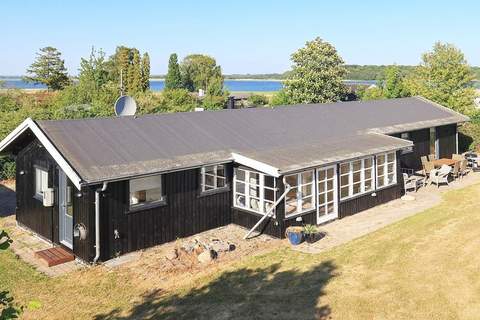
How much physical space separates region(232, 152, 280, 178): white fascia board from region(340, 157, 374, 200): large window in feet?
13.2

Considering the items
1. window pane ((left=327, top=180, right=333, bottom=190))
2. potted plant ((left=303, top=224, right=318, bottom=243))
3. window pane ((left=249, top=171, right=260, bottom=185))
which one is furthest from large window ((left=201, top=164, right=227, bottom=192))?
window pane ((left=327, top=180, right=333, bottom=190))

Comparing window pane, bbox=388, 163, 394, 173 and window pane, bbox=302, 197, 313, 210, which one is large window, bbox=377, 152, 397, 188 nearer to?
window pane, bbox=388, 163, 394, 173

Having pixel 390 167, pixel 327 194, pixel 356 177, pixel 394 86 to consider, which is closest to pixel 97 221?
pixel 327 194

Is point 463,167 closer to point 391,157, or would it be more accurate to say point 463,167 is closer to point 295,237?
point 391,157

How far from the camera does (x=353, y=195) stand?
63.2 ft

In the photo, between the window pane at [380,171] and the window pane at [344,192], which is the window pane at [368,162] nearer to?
the window pane at [380,171]

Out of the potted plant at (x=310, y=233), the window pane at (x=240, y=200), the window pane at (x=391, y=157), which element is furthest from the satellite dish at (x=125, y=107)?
the window pane at (x=391, y=157)

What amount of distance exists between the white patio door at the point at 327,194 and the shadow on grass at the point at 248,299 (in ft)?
15.1

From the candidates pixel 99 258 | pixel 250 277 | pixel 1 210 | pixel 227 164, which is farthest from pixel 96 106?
pixel 250 277

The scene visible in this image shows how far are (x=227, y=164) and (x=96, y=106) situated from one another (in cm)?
1795

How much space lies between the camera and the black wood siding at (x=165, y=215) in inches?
566

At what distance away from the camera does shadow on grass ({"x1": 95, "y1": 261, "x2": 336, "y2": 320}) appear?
10883 millimetres

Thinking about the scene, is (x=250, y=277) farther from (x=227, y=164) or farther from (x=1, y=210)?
(x=1, y=210)

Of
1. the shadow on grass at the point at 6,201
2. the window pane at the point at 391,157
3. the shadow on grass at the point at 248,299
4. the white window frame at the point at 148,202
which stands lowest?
the shadow on grass at the point at 248,299
